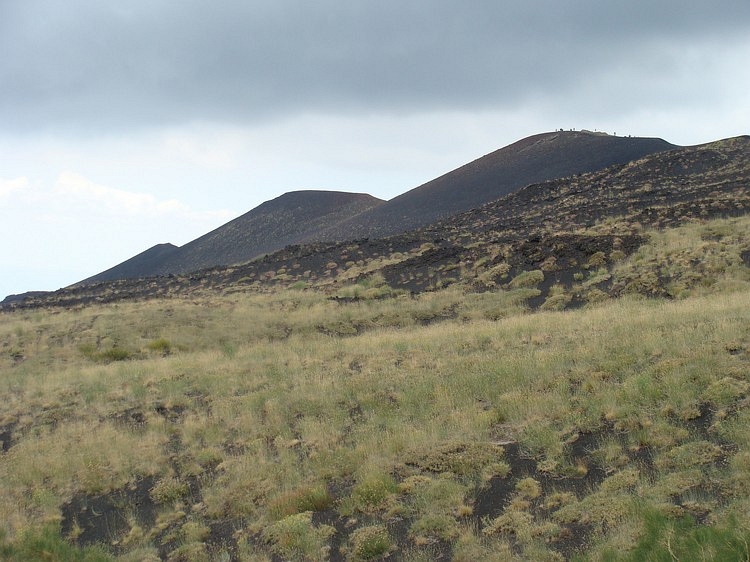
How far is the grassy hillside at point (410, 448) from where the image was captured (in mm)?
8367

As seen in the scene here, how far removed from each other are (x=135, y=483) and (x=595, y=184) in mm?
52277

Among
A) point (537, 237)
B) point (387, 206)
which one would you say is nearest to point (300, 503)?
point (537, 237)

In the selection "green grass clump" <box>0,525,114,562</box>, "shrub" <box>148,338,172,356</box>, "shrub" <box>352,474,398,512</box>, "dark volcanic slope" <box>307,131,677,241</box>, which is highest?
"dark volcanic slope" <box>307,131,677,241</box>

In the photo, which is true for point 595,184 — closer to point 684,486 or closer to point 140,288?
point 140,288

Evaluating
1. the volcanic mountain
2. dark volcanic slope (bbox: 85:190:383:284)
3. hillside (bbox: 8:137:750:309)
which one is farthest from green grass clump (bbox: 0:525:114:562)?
dark volcanic slope (bbox: 85:190:383:284)

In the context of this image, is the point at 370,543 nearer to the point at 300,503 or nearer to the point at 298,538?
the point at 298,538

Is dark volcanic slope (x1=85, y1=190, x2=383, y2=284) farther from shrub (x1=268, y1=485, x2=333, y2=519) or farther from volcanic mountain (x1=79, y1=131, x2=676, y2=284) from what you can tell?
shrub (x1=268, y1=485, x2=333, y2=519)

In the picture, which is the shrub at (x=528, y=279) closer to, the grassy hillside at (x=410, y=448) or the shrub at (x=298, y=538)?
the grassy hillside at (x=410, y=448)

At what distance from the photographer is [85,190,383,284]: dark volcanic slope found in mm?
85000

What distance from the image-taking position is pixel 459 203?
7212cm

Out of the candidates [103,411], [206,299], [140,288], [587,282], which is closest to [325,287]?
[206,299]

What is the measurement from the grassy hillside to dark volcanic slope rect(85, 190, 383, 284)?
61153mm

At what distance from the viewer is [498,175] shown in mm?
78312

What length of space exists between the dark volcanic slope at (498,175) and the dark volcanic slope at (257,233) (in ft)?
29.3
